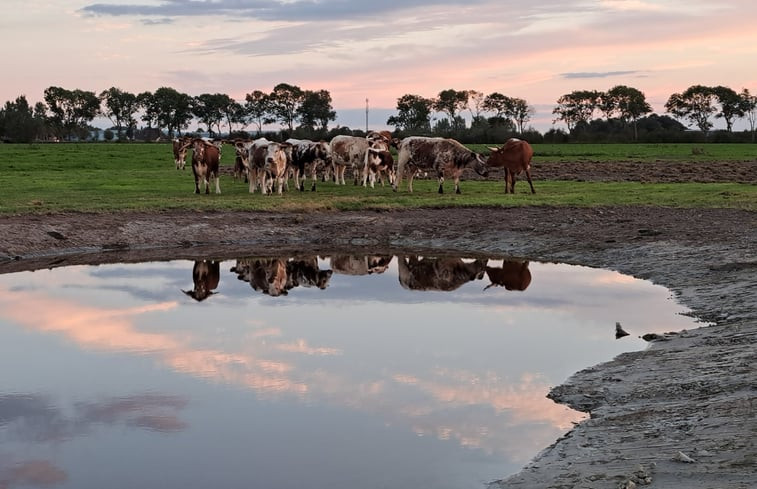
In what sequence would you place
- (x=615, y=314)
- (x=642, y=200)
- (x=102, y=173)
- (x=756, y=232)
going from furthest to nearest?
1. (x=102, y=173)
2. (x=642, y=200)
3. (x=756, y=232)
4. (x=615, y=314)

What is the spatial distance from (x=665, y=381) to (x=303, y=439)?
12.1ft

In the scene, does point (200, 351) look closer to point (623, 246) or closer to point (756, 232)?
point (623, 246)

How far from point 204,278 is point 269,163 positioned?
11.4 metres

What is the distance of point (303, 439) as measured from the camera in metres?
8.31

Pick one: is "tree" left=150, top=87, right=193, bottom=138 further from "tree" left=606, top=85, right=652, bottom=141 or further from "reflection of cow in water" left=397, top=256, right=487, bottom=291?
"reflection of cow in water" left=397, top=256, right=487, bottom=291

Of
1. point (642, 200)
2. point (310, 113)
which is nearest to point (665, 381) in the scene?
point (642, 200)

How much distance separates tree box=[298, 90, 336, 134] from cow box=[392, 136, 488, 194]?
291 feet

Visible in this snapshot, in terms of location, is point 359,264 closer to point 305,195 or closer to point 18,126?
point 305,195

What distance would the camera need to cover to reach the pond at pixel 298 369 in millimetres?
7820

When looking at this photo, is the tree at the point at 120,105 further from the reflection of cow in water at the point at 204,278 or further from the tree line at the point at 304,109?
the reflection of cow in water at the point at 204,278

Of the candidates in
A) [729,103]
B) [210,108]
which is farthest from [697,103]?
[210,108]

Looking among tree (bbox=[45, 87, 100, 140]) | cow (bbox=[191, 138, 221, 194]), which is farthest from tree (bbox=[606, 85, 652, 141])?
cow (bbox=[191, 138, 221, 194])

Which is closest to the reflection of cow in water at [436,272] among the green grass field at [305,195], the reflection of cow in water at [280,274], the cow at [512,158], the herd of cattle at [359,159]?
the reflection of cow in water at [280,274]

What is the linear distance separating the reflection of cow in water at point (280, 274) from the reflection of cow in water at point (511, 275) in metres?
3.12
